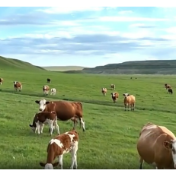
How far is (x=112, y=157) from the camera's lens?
13.3 m

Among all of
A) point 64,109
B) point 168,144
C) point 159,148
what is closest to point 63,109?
point 64,109

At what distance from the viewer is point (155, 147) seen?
1023 centimetres

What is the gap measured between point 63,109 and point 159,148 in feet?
32.6

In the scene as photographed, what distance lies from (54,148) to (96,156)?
3007 millimetres

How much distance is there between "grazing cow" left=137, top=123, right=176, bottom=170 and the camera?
9.42 meters

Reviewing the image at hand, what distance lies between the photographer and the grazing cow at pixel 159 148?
9.42 m

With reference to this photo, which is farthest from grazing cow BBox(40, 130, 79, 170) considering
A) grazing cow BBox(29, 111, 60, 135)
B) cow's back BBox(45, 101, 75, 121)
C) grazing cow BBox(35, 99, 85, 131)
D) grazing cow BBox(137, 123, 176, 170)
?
cow's back BBox(45, 101, 75, 121)

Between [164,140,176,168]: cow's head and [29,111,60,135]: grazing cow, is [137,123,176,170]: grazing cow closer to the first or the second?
[164,140,176,168]: cow's head

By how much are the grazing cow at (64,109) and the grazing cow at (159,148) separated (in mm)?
8025

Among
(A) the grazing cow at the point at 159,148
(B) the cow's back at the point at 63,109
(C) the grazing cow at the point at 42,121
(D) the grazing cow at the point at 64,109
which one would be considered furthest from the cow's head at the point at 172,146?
(B) the cow's back at the point at 63,109

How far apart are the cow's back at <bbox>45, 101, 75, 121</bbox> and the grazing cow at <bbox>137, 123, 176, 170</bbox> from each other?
26.8 feet
